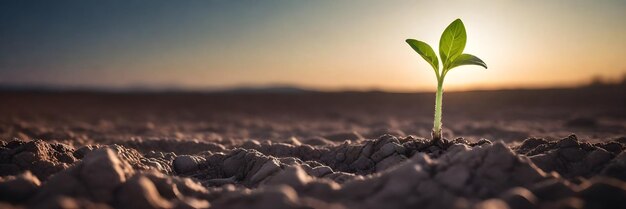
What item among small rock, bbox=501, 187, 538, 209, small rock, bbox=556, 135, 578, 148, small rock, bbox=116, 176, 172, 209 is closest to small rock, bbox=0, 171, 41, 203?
small rock, bbox=116, 176, 172, 209

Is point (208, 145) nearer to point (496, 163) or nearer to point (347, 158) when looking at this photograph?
point (347, 158)

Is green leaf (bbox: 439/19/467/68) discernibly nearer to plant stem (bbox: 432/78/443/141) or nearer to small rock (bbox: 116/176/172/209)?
plant stem (bbox: 432/78/443/141)

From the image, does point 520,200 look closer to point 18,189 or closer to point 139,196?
point 139,196

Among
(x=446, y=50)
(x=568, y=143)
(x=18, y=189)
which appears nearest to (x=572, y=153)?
(x=568, y=143)

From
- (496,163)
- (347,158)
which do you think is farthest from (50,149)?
(496,163)

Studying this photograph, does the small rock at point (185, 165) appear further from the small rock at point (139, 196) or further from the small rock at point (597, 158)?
the small rock at point (597, 158)

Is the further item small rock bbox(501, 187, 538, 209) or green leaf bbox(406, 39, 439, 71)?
green leaf bbox(406, 39, 439, 71)

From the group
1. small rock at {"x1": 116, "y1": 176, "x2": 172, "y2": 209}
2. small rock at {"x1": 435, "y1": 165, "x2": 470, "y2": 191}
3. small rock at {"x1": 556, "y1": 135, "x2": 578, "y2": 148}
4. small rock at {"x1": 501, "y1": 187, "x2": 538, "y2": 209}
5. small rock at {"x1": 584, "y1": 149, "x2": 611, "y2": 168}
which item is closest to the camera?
small rock at {"x1": 501, "y1": 187, "x2": 538, "y2": 209}
